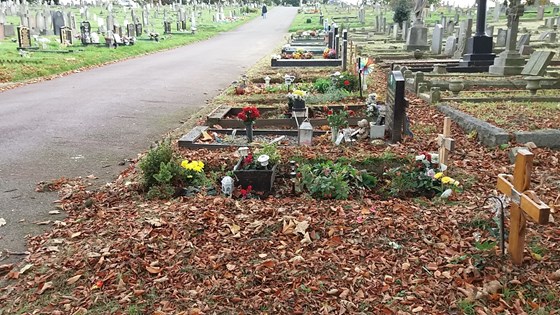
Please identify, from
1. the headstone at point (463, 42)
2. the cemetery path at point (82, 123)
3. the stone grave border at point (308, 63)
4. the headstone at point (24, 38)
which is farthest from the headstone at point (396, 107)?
the headstone at point (24, 38)

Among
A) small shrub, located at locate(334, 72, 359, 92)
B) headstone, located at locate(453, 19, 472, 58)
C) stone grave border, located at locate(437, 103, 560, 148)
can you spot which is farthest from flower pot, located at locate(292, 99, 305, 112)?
headstone, located at locate(453, 19, 472, 58)

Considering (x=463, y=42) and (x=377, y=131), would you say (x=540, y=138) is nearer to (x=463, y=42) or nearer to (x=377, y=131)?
(x=377, y=131)

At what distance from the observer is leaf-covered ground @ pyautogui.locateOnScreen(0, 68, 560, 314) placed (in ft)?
10.8

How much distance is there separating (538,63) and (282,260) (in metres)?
11.1

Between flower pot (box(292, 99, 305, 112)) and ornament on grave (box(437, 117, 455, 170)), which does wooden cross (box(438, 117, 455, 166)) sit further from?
flower pot (box(292, 99, 305, 112))

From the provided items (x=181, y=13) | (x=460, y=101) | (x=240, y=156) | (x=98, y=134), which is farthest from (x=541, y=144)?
(x=181, y=13)

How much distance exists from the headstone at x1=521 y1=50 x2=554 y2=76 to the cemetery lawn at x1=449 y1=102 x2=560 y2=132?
300 cm

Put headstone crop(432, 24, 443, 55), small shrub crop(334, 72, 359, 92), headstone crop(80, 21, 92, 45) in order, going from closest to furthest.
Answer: small shrub crop(334, 72, 359, 92), headstone crop(432, 24, 443, 55), headstone crop(80, 21, 92, 45)

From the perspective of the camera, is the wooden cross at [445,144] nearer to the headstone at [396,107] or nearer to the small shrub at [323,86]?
the headstone at [396,107]

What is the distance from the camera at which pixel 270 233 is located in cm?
430

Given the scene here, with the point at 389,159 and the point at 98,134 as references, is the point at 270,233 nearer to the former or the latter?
the point at 389,159

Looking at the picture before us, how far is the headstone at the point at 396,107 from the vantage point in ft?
23.0

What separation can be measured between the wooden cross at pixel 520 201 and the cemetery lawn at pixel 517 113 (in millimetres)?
4159

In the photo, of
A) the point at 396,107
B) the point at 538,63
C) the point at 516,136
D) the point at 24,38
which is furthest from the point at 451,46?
the point at 24,38
